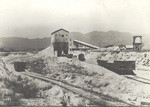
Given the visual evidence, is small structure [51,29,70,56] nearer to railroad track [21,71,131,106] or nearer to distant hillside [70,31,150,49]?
distant hillside [70,31,150,49]

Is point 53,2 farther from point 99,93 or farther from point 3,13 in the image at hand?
point 99,93

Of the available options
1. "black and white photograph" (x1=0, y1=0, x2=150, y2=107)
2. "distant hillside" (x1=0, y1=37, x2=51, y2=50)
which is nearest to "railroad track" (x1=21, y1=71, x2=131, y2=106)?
"black and white photograph" (x1=0, y1=0, x2=150, y2=107)

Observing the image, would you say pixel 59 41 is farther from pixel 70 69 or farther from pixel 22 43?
pixel 22 43

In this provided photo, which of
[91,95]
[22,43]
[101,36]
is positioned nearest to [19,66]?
[22,43]

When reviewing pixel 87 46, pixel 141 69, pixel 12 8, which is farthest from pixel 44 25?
pixel 87 46

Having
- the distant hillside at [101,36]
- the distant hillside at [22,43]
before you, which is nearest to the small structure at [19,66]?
the distant hillside at [22,43]

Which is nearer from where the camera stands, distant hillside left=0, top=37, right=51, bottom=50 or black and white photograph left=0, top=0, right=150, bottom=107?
black and white photograph left=0, top=0, right=150, bottom=107

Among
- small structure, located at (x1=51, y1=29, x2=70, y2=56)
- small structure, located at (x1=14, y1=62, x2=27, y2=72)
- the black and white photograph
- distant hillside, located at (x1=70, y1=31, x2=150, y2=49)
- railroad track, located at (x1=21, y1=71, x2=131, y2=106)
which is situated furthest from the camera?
distant hillside, located at (x1=70, y1=31, x2=150, y2=49)

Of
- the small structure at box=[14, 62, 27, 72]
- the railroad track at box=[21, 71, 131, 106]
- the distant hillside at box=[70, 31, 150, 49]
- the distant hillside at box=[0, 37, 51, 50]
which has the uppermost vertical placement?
the distant hillside at box=[70, 31, 150, 49]
